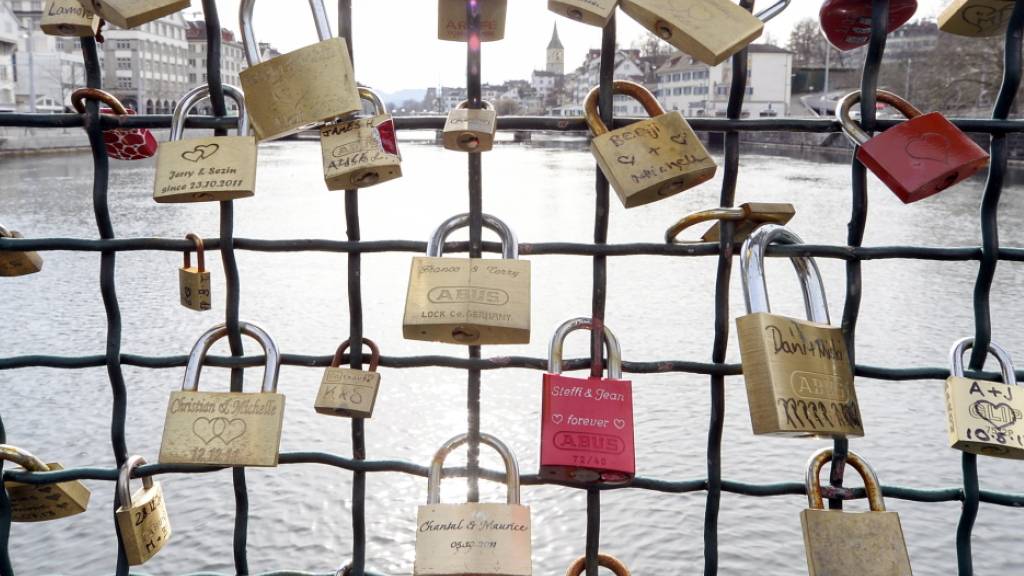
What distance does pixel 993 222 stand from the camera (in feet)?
3.24

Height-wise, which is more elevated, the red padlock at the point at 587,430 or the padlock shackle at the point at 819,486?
the red padlock at the point at 587,430

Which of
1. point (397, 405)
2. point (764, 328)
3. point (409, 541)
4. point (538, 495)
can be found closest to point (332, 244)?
point (764, 328)

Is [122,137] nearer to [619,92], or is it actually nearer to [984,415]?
[619,92]

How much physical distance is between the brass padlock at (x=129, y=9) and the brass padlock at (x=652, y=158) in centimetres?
42

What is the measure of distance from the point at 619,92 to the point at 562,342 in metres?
0.27

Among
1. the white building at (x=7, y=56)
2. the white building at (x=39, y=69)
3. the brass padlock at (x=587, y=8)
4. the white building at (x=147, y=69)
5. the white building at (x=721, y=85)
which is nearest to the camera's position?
the brass padlock at (x=587, y=8)

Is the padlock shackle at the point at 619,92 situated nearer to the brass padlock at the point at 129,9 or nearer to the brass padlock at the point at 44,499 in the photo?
the brass padlock at the point at 129,9

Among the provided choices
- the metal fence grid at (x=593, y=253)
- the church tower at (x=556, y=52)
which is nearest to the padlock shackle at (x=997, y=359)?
the metal fence grid at (x=593, y=253)

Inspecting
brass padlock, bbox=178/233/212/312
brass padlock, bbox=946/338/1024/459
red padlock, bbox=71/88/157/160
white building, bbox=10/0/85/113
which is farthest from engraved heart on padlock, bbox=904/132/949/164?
white building, bbox=10/0/85/113

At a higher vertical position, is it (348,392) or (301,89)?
(301,89)

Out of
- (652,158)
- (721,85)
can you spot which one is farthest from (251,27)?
(721,85)

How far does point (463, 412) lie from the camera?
505cm

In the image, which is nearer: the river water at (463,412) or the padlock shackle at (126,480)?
the padlock shackle at (126,480)

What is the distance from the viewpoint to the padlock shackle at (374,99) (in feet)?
2.95
